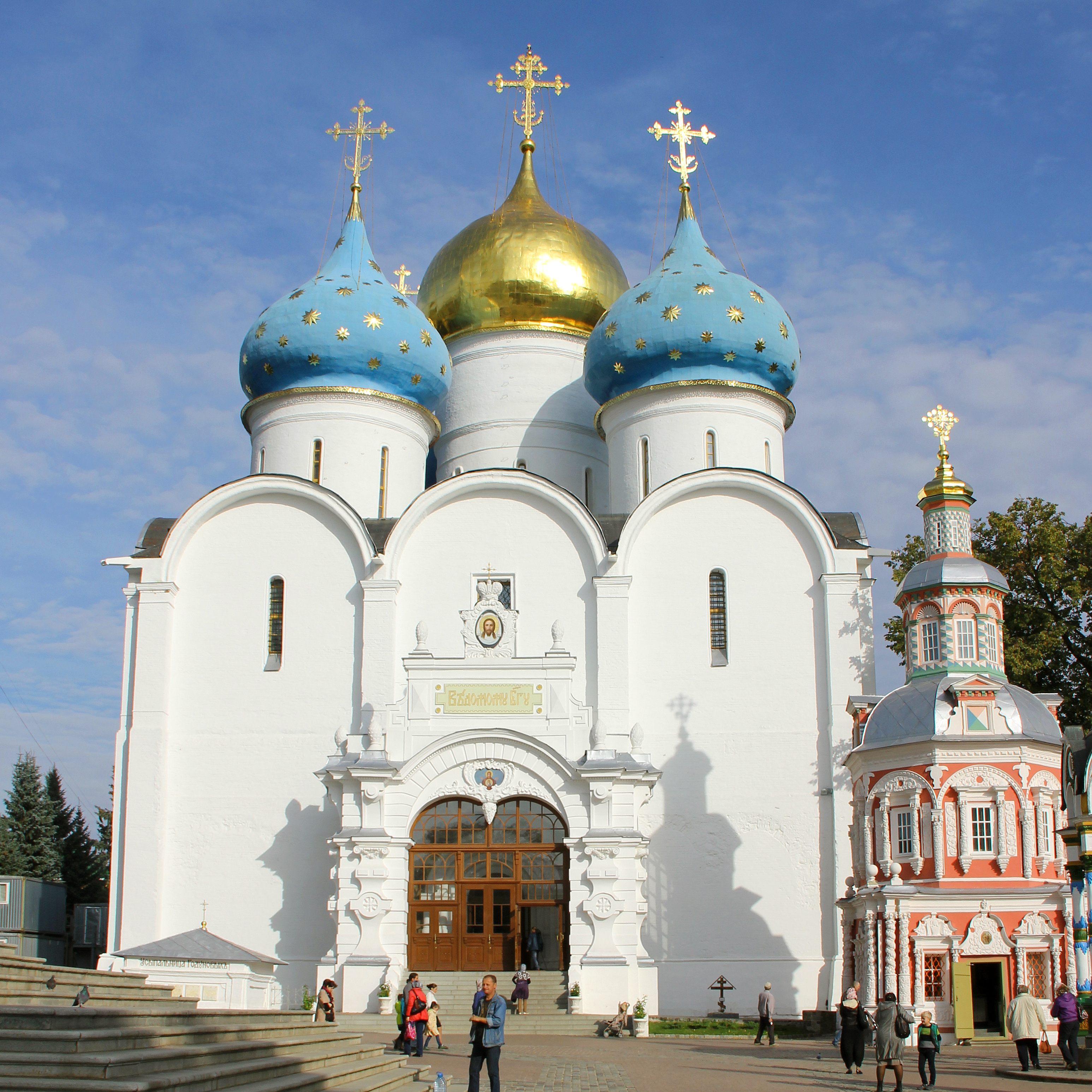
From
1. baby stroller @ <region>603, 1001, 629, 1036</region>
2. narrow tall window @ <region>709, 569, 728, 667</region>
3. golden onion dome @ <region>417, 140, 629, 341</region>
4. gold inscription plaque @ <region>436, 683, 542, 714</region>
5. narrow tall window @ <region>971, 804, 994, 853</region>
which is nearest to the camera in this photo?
narrow tall window @ <region>971, 804, 994, 853</region>

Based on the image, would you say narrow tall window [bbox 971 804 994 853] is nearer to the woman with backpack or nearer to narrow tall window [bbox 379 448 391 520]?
the woman with backpack

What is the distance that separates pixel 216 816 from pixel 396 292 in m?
8.88

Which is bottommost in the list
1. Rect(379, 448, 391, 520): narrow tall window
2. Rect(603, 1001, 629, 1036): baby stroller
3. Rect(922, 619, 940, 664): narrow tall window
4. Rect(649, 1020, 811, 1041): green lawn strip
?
Rect(649, 1020, 811, 1041): green lawn strip

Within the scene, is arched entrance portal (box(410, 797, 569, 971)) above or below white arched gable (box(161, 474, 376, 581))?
below

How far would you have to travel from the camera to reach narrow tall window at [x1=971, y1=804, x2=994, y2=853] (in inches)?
565

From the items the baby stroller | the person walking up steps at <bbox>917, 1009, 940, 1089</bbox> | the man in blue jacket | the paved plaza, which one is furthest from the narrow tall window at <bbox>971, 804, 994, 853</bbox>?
the man in blue jacket

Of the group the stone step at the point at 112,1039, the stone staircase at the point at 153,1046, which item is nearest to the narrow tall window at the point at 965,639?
the stone staircase at the point at 153,1046

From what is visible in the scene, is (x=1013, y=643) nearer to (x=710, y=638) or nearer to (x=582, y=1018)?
(x=710, y=638)

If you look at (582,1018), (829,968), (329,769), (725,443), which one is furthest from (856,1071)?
(725,443)

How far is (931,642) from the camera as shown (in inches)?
629

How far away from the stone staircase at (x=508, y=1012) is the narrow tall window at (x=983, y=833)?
4.64 metres

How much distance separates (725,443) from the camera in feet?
70.3

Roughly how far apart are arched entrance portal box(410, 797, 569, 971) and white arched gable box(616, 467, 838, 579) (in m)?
4.26

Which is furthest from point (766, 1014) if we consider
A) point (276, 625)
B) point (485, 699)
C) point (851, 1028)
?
point (276, 625)
